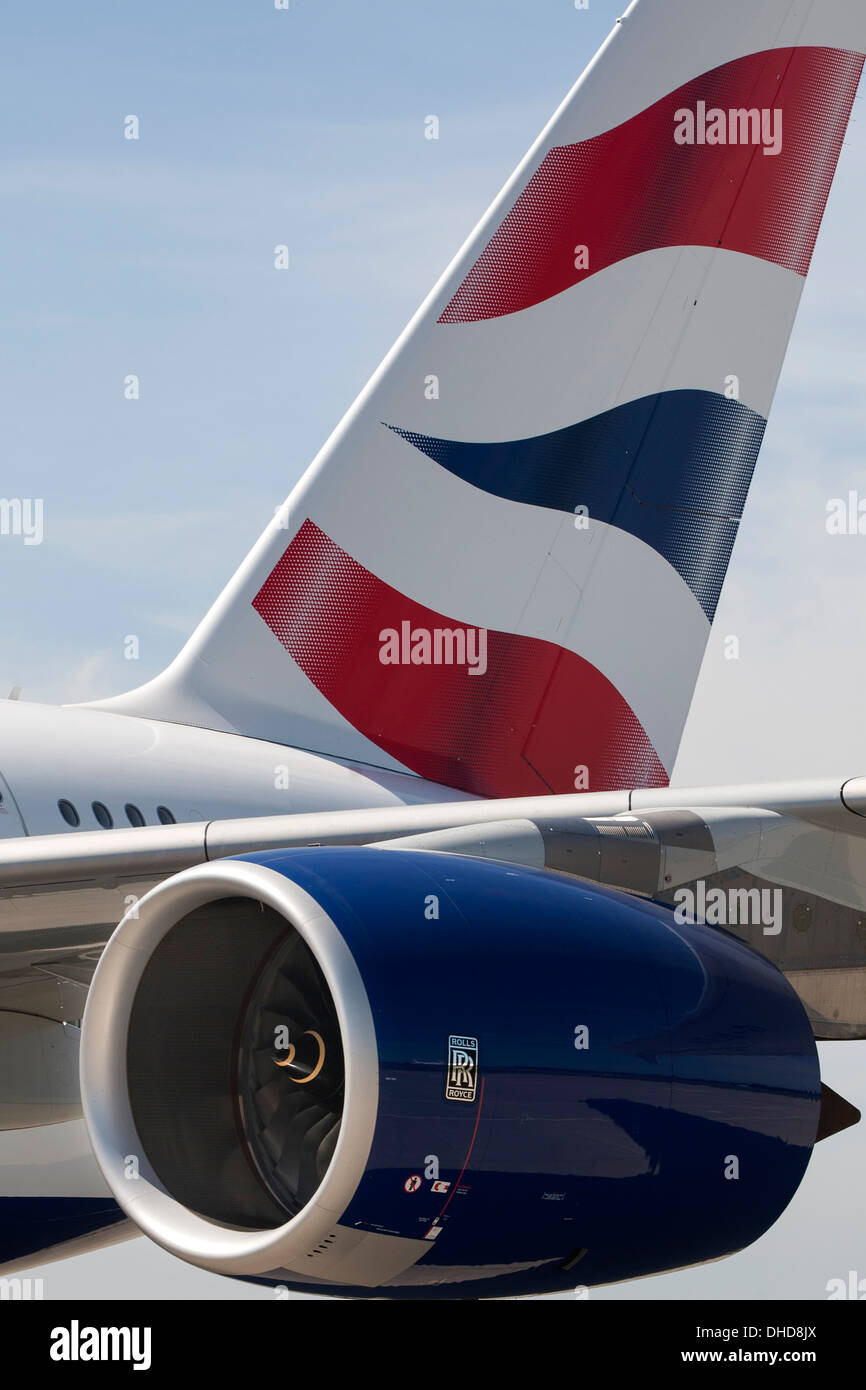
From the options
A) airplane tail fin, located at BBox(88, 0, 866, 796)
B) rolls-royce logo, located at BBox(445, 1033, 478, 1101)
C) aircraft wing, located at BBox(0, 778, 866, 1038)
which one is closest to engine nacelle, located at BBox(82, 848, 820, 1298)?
rolls-royce logo, located at BBox(445, 1033, 478, 1101)

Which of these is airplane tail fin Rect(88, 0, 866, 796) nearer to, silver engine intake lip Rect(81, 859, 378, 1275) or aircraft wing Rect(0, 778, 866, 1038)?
aircraft wing Rect(0, 778, 866, 1038)

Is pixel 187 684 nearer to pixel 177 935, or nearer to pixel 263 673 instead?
pixel 263 673

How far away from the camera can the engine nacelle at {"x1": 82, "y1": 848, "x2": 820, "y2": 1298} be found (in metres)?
4.05

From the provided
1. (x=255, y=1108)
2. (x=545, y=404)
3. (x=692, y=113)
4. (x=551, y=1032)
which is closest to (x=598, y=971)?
(x=551, y=1032)

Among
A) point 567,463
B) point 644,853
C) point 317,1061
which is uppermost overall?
point 567,463

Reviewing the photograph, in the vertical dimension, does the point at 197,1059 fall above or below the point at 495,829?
below

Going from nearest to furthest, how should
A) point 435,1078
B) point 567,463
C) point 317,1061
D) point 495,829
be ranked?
point 435,1078
point 317,1061
point 495,829
point 567,463

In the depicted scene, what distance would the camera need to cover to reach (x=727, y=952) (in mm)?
4824

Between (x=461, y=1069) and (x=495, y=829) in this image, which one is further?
(x=495, y=829)

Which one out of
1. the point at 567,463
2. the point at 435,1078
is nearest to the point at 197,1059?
the point at 435,1078

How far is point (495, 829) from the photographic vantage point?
16.0 feet

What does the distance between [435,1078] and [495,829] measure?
1011 mm

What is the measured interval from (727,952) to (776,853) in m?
0.33

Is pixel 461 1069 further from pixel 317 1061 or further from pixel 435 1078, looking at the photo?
Result: pixel 317 1061
